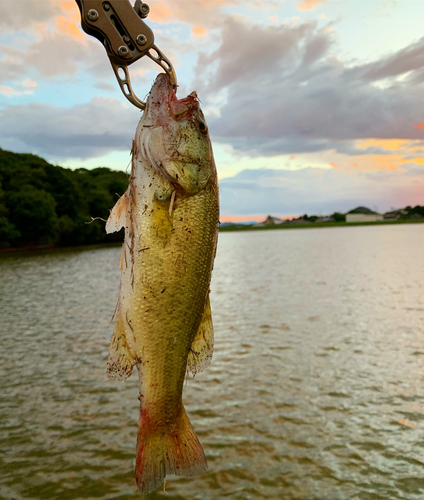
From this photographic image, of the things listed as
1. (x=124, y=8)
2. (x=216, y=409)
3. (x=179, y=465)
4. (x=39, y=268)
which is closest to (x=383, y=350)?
(x=216, y=409)

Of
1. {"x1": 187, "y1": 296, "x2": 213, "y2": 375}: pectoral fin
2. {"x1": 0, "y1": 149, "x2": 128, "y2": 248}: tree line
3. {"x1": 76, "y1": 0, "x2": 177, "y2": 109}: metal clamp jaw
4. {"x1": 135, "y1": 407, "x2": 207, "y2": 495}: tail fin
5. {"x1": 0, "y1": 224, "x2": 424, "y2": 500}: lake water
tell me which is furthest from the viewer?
{"x1": 0, "y1": 149, "x2": 128, "y2": 248}: tree line

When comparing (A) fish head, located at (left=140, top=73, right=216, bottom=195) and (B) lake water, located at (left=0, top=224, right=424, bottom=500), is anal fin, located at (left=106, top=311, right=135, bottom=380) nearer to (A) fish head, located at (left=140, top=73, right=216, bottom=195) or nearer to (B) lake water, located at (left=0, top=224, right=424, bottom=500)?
(A) fish head, located at (left=140, top=73, right=216, bottom=195)

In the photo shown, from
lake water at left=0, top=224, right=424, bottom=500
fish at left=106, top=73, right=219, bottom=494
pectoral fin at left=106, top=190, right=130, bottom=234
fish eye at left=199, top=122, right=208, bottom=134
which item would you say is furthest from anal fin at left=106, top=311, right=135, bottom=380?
lake water at left=0, top=224, right=424, bottom=500

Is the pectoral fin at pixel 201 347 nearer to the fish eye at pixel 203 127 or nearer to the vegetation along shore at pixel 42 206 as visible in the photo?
the fish eye at pixel 203 127

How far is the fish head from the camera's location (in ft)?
8.29

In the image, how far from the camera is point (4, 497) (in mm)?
7621

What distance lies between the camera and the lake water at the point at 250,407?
317 inches

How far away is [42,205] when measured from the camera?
6381 cm

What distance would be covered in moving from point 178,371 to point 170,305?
474mm

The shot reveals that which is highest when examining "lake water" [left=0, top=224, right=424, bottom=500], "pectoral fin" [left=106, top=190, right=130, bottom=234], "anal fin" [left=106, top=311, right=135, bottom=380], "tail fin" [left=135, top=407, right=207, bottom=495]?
"pectoral fin" [left=106, top=190, right=130, bottom=234]

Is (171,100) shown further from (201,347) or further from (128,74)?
(201,347)

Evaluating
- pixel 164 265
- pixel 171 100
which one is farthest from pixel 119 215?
pixel 171 100

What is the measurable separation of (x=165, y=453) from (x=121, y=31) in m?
2.50

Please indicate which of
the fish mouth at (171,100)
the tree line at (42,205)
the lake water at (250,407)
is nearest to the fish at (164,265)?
the fish mouth at (171,100)
